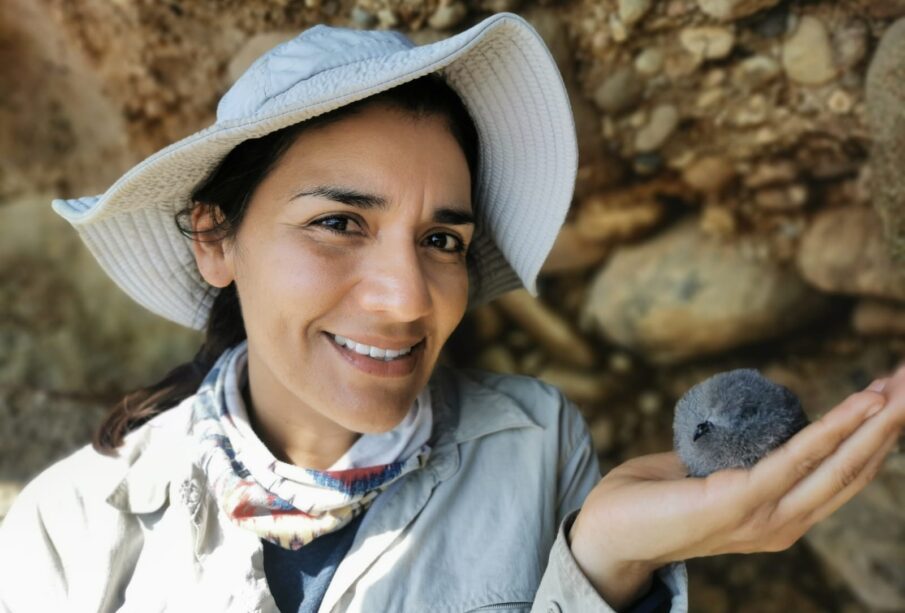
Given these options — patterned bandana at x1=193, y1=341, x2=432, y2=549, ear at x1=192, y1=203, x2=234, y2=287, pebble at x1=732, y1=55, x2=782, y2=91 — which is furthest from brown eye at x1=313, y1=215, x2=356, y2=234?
pebble at x1=732, y1=55, x2=782, y2=91

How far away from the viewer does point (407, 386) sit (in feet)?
4.77

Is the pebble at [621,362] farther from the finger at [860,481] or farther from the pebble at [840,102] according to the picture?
the finger at [860,481]

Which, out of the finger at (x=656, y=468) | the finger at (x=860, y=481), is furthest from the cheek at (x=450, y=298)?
the finger at (x=860, y=481)

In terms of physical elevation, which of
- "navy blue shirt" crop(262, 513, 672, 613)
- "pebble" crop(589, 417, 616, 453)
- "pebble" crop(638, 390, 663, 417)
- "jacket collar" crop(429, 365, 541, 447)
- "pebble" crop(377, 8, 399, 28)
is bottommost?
"pebble" crop(589, 417, 616, 453)

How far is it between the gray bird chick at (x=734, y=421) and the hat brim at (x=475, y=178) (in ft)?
1.54

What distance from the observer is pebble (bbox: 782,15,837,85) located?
73.5 inches

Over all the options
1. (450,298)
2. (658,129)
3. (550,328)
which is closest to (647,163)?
(658,129)

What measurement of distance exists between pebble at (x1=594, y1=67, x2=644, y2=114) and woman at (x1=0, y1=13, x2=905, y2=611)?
1.77 feet

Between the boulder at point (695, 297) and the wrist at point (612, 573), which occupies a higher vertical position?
the wrist at point (612, 573)

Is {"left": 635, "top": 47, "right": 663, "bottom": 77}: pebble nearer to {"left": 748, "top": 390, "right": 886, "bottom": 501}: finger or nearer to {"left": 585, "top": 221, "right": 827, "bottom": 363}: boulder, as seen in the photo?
{"left": 585, "top": 221, "right": 827, "bottom": 363}: boulder

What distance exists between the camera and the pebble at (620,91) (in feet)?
6.60

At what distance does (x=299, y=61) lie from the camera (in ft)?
4.52

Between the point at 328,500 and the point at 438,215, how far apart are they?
1.63 feet

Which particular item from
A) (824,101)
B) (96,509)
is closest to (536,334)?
(824,101)
